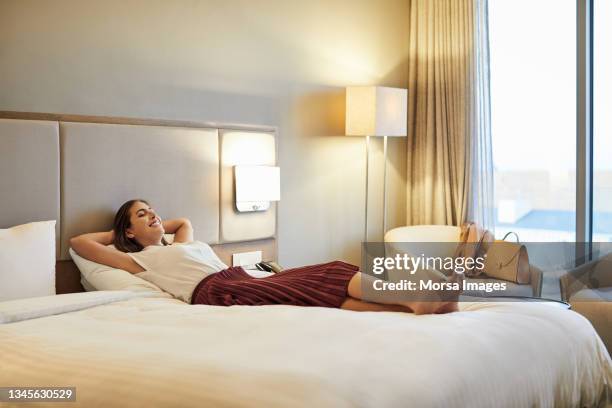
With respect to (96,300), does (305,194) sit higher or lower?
higher

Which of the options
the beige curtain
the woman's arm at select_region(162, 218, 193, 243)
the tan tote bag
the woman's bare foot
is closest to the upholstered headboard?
the woman's arm at select_region(162, 218, 193, 243)

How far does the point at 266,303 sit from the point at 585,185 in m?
2.89

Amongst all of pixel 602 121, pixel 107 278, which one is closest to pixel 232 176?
pixel 107 278

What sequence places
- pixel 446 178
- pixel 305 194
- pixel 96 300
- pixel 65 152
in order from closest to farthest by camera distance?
1. pixel 96 300
2. pixel 65 152
3. pixel 305 194
4. pixel 446 178

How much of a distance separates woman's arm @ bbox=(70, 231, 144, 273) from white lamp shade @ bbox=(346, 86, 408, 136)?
2251 millimetres

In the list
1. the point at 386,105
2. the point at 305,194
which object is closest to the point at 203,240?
the point at 305,194

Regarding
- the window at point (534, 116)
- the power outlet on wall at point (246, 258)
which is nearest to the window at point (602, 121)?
the window at point (534, 116)

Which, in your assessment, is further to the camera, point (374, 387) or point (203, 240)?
point (203, 240)

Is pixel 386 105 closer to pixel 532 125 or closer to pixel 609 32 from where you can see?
pixel 532 125

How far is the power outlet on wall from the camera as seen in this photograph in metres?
4.63

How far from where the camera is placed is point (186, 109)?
4531 millimetres

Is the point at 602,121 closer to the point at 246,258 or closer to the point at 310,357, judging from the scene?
the point at 246,258

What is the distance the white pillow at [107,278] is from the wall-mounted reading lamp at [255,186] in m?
1.09

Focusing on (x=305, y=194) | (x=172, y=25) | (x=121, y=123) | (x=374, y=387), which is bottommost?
(x=374, y=387)
